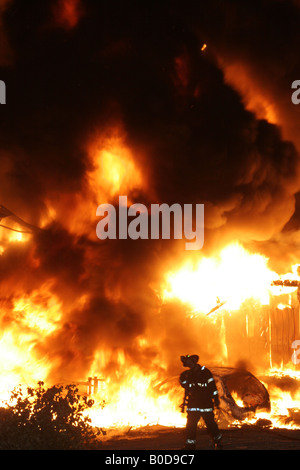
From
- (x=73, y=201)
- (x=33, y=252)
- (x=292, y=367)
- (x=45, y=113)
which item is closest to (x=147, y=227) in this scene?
(x=73, y=201)

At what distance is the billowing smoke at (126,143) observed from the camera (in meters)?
16.4

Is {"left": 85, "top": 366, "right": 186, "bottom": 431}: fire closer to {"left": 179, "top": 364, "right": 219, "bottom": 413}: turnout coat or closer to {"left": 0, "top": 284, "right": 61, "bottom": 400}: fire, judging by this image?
{"left": 0, "top": 284, "right": 61, "bottom": 400}: fire

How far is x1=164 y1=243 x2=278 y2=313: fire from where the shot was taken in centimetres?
1789

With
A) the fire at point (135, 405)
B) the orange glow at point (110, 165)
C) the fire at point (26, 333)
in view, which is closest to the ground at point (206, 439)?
the fire at point (135, 405)

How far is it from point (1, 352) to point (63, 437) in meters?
7.61

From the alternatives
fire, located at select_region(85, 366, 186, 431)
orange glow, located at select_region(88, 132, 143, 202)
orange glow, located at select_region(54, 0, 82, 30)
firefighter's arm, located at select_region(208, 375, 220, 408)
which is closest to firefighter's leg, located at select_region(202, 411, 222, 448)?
firefighter's arm, located at select_region(208, 375, 220, 408)

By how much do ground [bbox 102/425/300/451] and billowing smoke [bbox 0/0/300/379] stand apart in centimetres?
431

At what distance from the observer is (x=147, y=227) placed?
698 inches

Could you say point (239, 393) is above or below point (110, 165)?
below

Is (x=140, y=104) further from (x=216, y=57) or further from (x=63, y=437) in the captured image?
(x=63, y=437)

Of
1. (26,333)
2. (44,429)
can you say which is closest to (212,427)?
(44,429)

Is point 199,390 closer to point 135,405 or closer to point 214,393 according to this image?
point 214,393

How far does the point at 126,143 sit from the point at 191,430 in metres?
11.2

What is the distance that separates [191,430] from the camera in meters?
9.23
